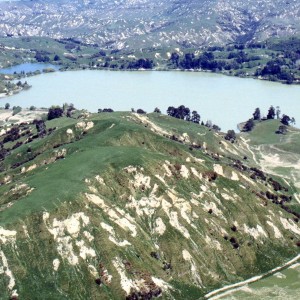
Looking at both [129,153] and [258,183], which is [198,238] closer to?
[129,153]

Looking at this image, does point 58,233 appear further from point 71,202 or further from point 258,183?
point 258,183

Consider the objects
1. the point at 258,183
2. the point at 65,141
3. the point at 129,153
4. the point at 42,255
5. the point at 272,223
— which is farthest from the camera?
the point at 65,141

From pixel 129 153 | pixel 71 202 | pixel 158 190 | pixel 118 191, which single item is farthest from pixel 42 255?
pixel 129 153

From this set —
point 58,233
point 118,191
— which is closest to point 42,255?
point 58,233

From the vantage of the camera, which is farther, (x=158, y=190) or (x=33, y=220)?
(x=158, y=190)

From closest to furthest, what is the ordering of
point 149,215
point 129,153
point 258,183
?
1. point 149,215
2. point 129,153
3. point 258,183

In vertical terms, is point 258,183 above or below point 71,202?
below
